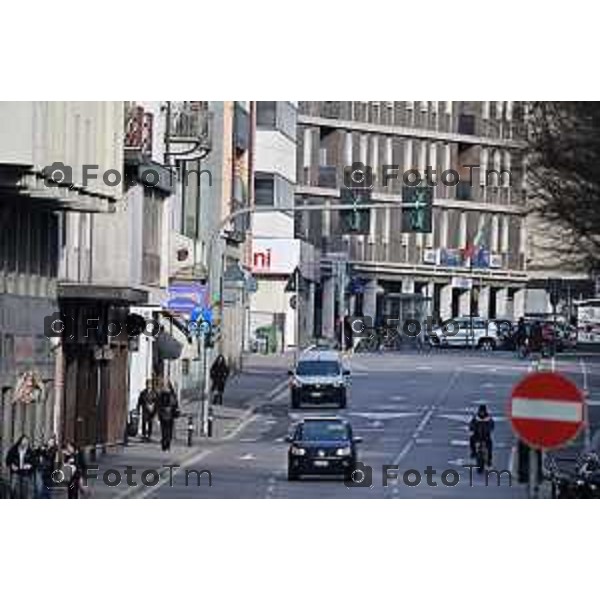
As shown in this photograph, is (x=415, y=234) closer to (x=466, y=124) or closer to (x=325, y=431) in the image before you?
(x=466, y=124)

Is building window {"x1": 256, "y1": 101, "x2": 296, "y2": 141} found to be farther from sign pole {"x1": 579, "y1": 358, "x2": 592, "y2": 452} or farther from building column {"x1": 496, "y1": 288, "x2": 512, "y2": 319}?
sign pole {"x1": 579, "y1": 358, "x2": 592, "y2": 452}

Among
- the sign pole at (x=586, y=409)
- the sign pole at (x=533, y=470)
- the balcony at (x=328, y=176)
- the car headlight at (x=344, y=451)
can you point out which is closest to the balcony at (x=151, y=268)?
the balcony at (x=328, y=176)

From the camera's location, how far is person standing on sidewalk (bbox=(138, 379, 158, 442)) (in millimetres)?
24812

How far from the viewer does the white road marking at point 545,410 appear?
1971cm

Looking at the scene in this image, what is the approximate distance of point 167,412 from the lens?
2662cm

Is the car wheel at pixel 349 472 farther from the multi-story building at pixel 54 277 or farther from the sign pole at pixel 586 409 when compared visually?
the multi-story building at pixel 54 277

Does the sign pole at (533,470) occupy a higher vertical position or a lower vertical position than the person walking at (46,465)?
higher

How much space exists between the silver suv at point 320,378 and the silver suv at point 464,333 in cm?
106

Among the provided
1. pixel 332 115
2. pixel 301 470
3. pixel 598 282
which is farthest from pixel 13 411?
pixel 598 282

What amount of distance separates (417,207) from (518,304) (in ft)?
5.30

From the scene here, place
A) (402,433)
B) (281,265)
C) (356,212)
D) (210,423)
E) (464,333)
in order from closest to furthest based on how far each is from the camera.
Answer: (356,212), (464,333), (402,433), (281,265), (210,423)

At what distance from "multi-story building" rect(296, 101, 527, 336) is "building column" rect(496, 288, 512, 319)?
1cm

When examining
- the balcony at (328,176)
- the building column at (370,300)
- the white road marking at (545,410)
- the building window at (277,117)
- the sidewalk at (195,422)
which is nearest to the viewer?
the white road marking at (545,410)

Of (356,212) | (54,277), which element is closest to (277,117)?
(356,212)
